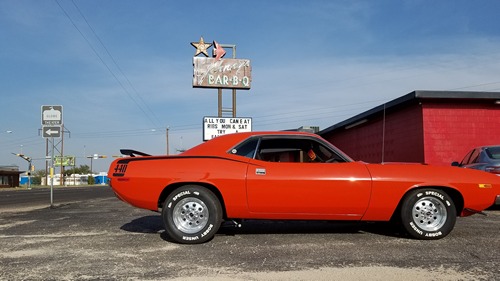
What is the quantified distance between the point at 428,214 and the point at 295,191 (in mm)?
1813

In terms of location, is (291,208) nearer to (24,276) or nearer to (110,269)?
(110,269)

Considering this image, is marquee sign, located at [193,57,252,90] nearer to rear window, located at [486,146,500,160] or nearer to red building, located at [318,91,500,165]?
red building, located at [318,91,500,165]

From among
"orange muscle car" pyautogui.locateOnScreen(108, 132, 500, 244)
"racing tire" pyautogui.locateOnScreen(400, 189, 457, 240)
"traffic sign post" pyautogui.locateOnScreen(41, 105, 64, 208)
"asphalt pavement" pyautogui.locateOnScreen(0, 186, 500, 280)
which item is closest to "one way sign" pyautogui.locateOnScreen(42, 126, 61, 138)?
"traffic sign post" pyautogui.locateOnScreen(41, 105, 64, 208)

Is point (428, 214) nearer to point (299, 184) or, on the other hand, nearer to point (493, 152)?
point (299, 184)

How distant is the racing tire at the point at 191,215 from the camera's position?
16.8ft

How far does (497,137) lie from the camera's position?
12.7m

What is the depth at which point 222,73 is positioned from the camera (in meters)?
19.6

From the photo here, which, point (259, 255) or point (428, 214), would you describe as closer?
point (259, 255)

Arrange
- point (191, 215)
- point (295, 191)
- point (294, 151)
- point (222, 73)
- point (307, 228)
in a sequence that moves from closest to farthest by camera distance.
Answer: point (295, 191), point (191, 215), point (294, 151), point (307, 228), point (222, 73)

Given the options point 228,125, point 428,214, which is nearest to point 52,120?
point 228,125

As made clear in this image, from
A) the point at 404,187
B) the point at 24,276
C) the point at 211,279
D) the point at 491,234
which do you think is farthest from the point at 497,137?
the point at 24,276

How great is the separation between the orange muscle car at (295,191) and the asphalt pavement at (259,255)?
0.33m

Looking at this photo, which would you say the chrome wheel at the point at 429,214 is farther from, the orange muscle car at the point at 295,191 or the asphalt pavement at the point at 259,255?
the asphalt pavement at the point at 259,255

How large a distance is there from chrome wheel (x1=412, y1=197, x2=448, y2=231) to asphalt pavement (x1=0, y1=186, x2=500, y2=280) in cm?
23
